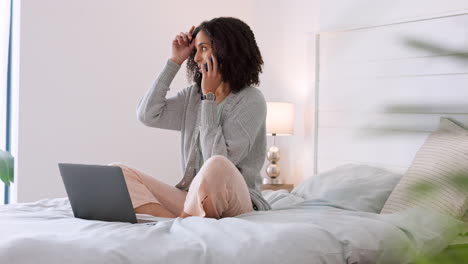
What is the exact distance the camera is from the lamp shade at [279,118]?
3.74 metres

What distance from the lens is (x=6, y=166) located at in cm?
383

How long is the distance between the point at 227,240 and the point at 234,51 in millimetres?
1105

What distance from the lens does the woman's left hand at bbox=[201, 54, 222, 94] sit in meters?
2.40

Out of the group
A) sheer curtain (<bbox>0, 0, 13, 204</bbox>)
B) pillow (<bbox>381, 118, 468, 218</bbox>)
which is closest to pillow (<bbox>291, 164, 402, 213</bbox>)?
pillow (<bbox>381, 118, 468, 218</bbox>)

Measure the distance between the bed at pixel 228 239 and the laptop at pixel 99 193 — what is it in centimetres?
8

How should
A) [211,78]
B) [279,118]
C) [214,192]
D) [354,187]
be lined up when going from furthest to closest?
1. [279,118]
2. [354,187]
3. [211,78]
4. [214,192]

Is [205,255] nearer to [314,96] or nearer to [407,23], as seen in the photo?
[407,23]

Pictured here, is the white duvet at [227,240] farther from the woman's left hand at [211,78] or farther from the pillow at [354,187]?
the woman's left hand at [211,78]

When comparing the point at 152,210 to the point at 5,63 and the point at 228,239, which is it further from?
the point at 5,63

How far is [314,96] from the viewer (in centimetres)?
361

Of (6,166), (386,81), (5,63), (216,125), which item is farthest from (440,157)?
(5,63)

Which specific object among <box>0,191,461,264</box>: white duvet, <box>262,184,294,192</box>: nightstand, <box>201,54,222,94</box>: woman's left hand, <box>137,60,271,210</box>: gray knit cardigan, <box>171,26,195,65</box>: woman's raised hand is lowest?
<box>262,184,294,192</box>: nightstand

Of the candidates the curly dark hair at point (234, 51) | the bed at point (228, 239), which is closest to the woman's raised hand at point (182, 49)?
the curly dark hair at point (234, 51)

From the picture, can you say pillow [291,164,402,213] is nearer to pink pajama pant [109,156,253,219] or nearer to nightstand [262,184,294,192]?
pink pajama pant [109,156,253,219]
